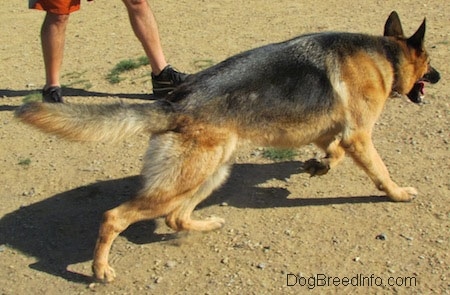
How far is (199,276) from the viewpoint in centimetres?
438

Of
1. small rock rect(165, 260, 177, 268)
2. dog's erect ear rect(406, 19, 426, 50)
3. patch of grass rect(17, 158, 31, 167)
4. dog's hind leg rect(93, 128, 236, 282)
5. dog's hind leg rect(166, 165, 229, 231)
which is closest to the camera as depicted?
dog's hind leg rect(93, 128, 236, 282)

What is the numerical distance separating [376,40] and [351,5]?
390 centimetres

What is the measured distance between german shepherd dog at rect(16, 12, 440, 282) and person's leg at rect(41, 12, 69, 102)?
269 centimetres

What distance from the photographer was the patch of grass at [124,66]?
24.6 feet

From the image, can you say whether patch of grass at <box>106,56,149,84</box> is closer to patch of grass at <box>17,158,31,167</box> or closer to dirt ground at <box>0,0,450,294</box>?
dirt ground at <box>0,0,450,294</box>

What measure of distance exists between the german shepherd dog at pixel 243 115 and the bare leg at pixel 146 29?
2346mm

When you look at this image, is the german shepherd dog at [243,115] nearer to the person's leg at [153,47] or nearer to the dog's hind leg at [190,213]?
the dog's hind leg at [190,213]

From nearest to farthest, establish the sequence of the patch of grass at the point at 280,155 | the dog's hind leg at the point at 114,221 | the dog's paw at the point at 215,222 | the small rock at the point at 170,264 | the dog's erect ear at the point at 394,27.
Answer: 1. the dog's hind leg at the point at 114,221
2. the small rock at the point at 170,264
3. the dog's paw at the point at 215,222
4. the dog's erect ear at the point at 394,27
5. the patch of grass at the point at 280,155

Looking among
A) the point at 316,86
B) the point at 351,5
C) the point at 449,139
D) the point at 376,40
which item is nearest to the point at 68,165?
the point at 316,86

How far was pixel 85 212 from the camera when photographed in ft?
17.0

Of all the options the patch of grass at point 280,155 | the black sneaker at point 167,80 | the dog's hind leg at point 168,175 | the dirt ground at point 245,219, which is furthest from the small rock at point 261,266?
the black sneaker at point 167,80

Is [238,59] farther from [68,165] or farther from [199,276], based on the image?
[68,165]

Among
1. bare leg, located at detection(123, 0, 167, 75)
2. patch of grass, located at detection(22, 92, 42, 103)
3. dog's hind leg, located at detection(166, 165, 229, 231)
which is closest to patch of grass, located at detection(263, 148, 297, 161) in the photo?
dog's hind leg, located at detection(166, 165, 229, 231)

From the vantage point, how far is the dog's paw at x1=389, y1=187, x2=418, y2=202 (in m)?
4.89
